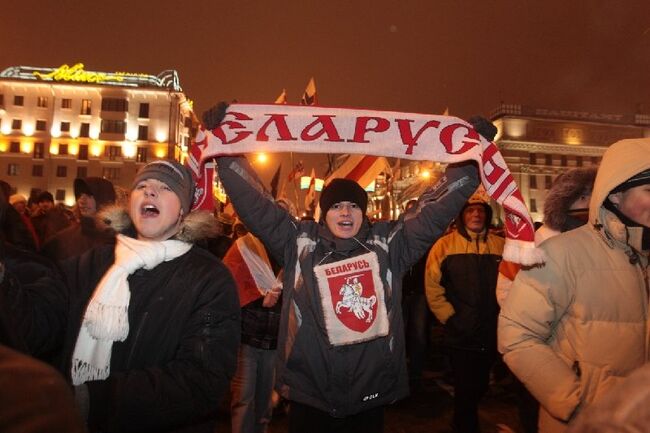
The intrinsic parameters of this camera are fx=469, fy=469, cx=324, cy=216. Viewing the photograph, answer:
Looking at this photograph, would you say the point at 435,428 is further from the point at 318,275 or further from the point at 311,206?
the point at 311,206

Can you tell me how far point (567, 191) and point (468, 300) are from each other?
1.65m

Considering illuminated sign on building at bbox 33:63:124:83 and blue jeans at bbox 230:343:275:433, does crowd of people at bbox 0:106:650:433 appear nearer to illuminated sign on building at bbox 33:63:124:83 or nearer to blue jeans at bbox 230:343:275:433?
blue jeans at bbox 230:343:275:433

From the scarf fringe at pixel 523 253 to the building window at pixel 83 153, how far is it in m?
75.3

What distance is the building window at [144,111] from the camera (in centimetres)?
6969

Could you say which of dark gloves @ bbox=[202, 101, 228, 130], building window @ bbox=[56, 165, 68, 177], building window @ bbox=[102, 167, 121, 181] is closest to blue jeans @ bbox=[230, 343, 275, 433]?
dark gloves @ bbox=[202, 101, 228, 130]

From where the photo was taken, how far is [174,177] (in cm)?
250

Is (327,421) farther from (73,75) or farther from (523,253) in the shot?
(73,75)

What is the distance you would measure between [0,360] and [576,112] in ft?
259

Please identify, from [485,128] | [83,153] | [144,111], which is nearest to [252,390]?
[485,128]

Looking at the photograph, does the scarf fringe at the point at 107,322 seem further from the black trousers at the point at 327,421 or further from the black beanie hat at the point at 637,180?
the black beanie hat at the point at 637,180

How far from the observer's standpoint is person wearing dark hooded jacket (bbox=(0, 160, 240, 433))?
6.29 feet

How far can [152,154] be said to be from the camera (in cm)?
6962

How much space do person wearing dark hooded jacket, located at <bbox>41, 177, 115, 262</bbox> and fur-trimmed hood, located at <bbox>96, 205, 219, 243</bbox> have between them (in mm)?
1257

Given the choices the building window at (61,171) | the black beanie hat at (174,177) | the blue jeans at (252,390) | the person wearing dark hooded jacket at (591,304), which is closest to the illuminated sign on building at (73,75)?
the building window at (61,171)
